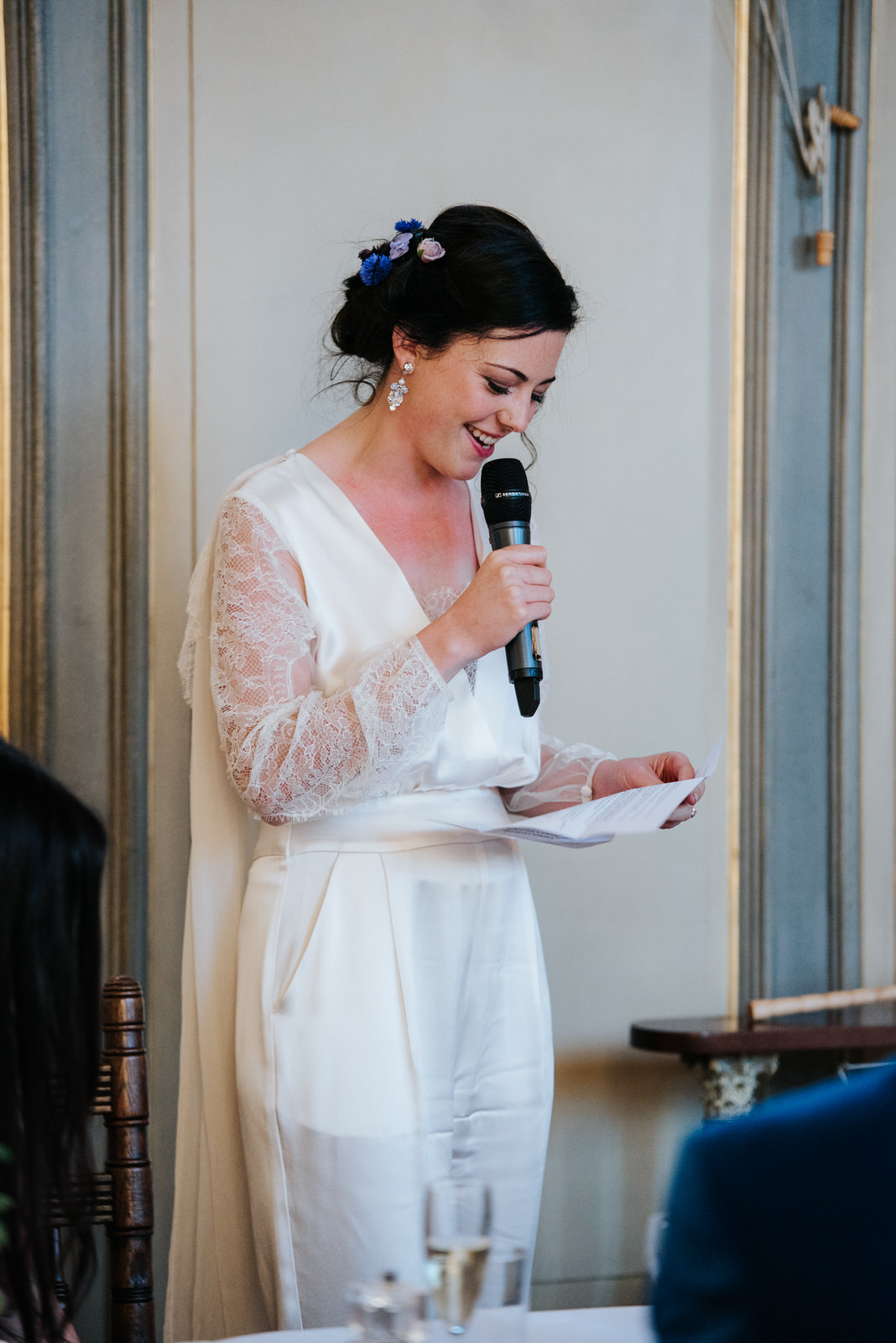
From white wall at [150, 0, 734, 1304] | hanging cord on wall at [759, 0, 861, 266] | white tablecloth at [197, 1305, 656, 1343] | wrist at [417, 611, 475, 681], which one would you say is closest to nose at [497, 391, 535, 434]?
wrist at [417, 611, 475, 681]

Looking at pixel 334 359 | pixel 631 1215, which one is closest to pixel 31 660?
pixel 334 359

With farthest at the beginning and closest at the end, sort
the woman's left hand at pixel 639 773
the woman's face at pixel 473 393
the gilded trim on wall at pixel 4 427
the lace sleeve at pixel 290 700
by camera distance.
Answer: the gilded trim on wall at pixel 4 427
the woman's left hand at pixel 639 773
the woman's face at pixel 473 393
the lace sleeve at pixel 290 700

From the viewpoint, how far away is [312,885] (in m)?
1.88

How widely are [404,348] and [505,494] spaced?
0.30m

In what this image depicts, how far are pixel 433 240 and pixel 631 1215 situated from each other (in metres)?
2.19

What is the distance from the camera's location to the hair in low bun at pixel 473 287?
6.39 feet

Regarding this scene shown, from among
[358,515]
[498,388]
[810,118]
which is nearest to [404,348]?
[498,388]

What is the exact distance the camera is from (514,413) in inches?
77.6

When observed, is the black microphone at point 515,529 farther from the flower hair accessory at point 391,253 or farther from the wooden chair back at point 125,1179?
the wooden chair back at point 125,1179

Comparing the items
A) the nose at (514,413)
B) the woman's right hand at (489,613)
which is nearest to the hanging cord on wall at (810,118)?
the nose at (514,413)

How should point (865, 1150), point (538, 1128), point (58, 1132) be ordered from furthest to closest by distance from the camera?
point (538, 1128)
point (58, 1132)
point (865, 1150)

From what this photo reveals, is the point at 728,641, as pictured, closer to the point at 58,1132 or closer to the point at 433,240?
the point at 433,240

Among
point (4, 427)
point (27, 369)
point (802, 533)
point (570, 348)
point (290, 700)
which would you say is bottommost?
point (290, 700)

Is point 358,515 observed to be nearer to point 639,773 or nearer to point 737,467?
point 639,773
